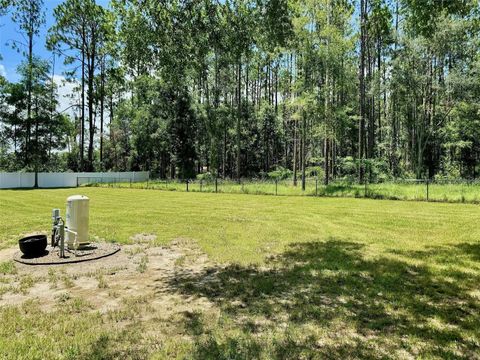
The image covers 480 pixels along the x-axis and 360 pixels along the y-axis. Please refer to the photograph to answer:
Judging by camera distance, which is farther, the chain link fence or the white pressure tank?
the chain link fence

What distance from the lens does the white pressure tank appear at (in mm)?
6910

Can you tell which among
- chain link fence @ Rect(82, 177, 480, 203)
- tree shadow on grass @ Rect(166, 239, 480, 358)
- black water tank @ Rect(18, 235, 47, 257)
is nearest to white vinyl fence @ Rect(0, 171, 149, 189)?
chain link fence @ Rect(82, 177, 480, 203)

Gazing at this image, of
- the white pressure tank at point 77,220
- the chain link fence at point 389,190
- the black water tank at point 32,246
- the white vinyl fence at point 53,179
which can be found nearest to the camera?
the black water tank at point 32,246

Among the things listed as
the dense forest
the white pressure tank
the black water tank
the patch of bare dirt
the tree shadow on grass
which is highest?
the dense forest

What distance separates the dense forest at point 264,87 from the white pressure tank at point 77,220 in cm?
281

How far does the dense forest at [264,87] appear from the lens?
618 centimetres

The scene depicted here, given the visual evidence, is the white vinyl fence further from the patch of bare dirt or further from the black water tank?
the patch of bare dirt

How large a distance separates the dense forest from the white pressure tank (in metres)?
2.81

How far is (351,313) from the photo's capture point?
149 inches

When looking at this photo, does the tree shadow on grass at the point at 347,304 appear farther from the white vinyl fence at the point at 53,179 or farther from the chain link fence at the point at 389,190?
the white vinyl fence at the point at 53,179

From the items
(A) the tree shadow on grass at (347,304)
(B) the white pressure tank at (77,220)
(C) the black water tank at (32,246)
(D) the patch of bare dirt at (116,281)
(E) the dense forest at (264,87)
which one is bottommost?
(D) the patch of bare dirt at (116,281)

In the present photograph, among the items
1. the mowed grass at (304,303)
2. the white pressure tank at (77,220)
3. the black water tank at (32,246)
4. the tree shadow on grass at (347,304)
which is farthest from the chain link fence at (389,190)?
the black water tank at (32,246)

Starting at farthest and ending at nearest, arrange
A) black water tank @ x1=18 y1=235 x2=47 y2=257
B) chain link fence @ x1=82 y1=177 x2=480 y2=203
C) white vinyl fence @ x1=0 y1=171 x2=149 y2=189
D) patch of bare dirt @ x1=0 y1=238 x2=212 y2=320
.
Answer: white vinyl fence @ x1=0 y1=171 x2=149 y2=189 < chain link fence @ x1=82 y1=177 x2=480 y2=203 < black water tank @ x1=18 y1=235 x2=47 y2=257 < patch of bare dirt @ x1=0 y1=238 x2=212 y2=320

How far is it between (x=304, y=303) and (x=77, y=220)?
5.19 m
